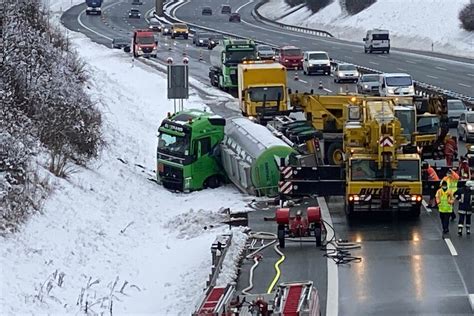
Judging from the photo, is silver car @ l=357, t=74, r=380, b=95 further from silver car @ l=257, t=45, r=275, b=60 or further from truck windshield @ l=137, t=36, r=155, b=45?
truck windshield @ l=137, t=36, r=155, b=45

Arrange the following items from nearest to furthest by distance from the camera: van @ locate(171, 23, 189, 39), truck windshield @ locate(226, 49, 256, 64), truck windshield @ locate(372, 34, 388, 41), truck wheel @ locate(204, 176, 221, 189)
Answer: truck wheel @ locate(204, 176, 221, 189)
truck windshield @ locate(226, 49, 256, 64)
truck windshield @ locate(372, 34, 388, 41)
van @ locate(171, 23, 189, 39)

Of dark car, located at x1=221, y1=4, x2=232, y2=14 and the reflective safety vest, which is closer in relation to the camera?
the reflective safety vest

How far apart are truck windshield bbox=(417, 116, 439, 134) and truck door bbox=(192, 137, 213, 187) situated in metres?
6.78

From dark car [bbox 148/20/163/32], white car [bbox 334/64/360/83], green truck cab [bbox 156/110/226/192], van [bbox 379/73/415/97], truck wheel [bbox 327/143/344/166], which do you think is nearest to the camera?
truck wheel [bbox 327/143/344/166]

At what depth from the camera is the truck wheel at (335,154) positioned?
32.1 m

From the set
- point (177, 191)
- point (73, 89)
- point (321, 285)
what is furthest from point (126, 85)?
point (321, 285)

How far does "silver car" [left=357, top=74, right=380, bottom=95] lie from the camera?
174ft

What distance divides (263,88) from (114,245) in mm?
24348

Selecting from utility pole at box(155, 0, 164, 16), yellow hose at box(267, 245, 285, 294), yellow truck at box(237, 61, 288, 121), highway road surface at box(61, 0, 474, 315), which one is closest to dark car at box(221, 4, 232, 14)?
utility pole at box(155, 0, 164, 16)

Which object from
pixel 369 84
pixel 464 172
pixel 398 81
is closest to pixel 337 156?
pixel 464 172

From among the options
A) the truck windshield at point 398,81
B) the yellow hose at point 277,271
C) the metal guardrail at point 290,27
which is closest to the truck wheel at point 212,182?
the yellow hose at point 277,271

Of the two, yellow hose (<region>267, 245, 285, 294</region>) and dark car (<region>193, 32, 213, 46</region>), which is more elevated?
yellow hose (<region>267, 245, 285, 294</region>)

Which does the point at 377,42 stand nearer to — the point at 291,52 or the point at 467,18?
the point at 467,18

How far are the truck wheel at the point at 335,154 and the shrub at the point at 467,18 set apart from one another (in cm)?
5906
